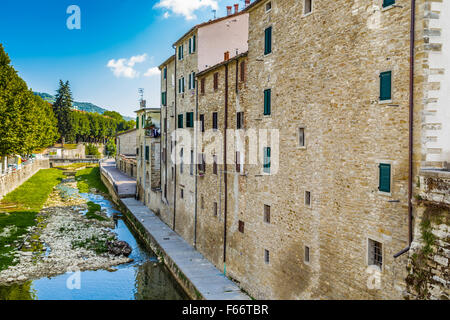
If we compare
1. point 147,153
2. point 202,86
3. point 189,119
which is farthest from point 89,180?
point 202,86

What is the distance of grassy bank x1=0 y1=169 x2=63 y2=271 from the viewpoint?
82.8 feet

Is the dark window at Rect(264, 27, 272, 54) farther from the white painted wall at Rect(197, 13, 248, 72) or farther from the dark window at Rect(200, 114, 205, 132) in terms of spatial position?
the white painted wall at Rect(197, 13, 248, 72)

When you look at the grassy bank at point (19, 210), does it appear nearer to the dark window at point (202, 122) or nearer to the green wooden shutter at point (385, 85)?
the dark window at point (202, 122)

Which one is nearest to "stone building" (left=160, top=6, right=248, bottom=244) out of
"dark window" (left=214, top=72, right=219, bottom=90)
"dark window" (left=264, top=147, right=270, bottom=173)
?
"dark window" (left=214, top=72, right=219, bottom=90)

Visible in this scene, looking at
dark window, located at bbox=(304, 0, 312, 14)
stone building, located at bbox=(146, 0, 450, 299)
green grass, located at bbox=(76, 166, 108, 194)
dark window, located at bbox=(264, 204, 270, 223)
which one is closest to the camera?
stone building, located at bbox=(146, 0, 450, 299)

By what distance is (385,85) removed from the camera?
10.6 m

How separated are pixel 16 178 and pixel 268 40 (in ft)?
129

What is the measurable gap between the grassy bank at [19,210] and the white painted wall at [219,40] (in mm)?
16861

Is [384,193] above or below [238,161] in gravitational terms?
below

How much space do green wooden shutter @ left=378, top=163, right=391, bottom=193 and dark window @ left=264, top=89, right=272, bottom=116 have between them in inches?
251

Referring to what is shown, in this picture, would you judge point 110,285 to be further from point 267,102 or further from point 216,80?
point 267,102

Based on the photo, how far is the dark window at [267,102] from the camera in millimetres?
16156

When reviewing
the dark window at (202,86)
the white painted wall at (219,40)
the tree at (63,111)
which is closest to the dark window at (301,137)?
the dark window at (202,86)
